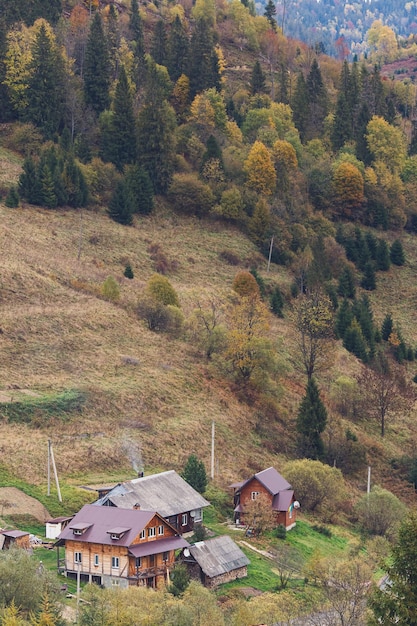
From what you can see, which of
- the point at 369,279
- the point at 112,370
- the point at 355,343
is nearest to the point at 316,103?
the point at 369,279

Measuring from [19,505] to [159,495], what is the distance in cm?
718

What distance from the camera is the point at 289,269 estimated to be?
11256cm

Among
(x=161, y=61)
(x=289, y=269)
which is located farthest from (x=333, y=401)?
(x=161, y=61)

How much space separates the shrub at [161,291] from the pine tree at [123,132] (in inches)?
1050

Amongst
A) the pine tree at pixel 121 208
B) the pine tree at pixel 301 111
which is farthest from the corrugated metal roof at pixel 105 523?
the pine tree at pixel 301 111

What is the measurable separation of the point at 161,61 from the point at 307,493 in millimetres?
73979

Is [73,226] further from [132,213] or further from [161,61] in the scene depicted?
[161,61]

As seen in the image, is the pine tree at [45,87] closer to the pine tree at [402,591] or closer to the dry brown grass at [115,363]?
the dry brown grass at [115,363]

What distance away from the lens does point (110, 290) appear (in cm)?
9044

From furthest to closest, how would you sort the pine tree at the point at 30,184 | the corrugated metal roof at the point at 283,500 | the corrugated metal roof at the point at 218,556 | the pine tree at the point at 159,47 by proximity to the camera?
the pine tree at the point at 159,47 < the pine tree at the point at 30,184 < the corrugated metal roof at the point at 283,500 < the corrugated metal roof at the point at 218,556

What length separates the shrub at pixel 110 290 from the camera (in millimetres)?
90438

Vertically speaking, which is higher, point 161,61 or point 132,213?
point 161,61

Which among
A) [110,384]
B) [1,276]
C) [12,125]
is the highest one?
[12,125]

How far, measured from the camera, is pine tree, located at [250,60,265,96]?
13962cm
